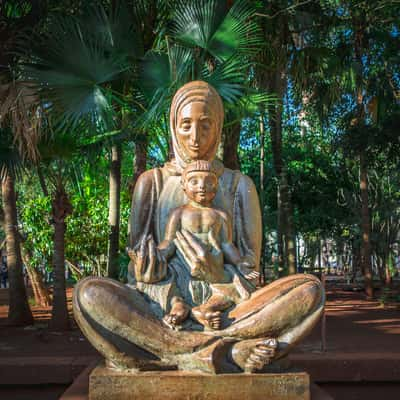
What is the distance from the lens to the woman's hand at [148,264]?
4020mm

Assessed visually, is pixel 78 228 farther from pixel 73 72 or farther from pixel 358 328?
pixel 358 328

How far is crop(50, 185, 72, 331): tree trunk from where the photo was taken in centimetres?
942

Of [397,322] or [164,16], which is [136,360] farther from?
[397,322]

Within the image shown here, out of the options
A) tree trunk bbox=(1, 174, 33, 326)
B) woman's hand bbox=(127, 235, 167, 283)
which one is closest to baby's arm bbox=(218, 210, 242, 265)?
woman's hand bbox=(127, 235, 167, 283)

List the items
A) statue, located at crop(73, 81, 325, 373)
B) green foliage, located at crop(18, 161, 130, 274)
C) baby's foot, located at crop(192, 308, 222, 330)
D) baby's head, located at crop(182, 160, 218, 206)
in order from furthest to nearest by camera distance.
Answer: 1. green foliage, located at crop(18, 161, 130, 274)
2. baby's head, located at crop(182, 160, 218, 206)
3. baby's foot, located at crop(192, 308, 222, 330)
4. statue, located at crop(73, 81, 325, 373)

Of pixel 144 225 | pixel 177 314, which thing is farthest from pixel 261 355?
pixel 144 225

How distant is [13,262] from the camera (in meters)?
9.93

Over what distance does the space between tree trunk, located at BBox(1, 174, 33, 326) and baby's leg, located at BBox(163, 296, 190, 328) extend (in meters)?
6.62

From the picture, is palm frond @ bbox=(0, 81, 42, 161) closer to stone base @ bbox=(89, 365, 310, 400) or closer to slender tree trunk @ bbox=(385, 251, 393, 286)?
stone base @ bbox=(89, 365, 310, 400)

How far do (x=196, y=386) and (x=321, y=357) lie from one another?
225cm

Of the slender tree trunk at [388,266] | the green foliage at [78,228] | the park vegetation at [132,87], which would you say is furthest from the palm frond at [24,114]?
the slender tree trunk at [388,266]

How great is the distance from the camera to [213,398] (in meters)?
3.51

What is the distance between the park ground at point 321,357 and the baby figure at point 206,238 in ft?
5.27

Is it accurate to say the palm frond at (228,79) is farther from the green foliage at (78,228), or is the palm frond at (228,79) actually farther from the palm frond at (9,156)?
the green foliage at (78,228)
